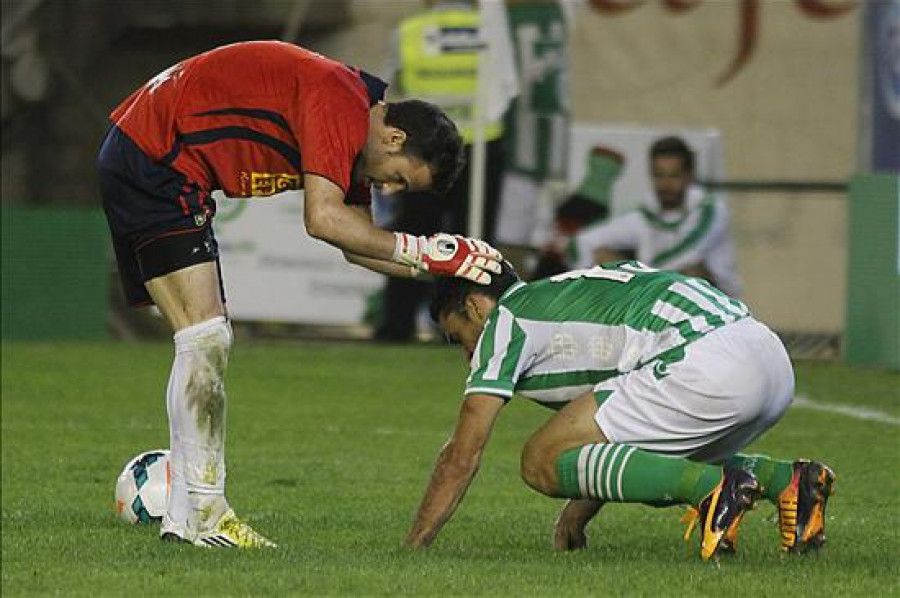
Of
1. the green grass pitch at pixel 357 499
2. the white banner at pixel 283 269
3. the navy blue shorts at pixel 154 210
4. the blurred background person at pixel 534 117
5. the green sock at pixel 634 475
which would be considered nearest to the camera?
the green grass pitch at pixel 357 499

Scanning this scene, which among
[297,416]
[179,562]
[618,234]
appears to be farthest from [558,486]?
[618,234]

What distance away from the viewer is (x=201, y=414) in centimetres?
792

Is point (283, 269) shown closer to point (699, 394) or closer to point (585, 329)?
point (585, 329)

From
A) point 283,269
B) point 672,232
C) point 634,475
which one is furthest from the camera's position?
point 283,269

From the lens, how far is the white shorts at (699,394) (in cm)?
732

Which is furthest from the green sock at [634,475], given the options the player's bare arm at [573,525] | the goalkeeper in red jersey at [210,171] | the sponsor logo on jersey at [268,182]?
the sponsor logo on jersey at [268,182]

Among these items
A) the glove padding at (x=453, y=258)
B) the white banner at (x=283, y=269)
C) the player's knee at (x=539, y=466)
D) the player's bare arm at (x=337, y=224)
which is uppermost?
the player's bare arm at (x=337, y=224)

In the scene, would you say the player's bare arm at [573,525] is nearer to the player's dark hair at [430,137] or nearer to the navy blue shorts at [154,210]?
the player's dark hair at [430,137]

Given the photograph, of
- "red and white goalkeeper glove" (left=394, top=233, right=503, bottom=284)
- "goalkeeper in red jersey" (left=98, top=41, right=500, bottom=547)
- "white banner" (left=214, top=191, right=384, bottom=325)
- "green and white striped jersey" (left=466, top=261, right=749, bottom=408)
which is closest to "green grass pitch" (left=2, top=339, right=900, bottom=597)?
"goalkeeper in red jersey" (left=98, top=41, right=500, bottom=547)

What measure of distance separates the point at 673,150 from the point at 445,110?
6.44 feet

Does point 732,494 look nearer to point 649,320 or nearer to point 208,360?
point 649,320

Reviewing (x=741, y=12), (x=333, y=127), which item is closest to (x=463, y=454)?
(x=333, y=127)

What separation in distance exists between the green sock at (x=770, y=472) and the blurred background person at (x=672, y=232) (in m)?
10.6

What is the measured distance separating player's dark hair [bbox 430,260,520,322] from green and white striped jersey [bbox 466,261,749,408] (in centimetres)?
4
